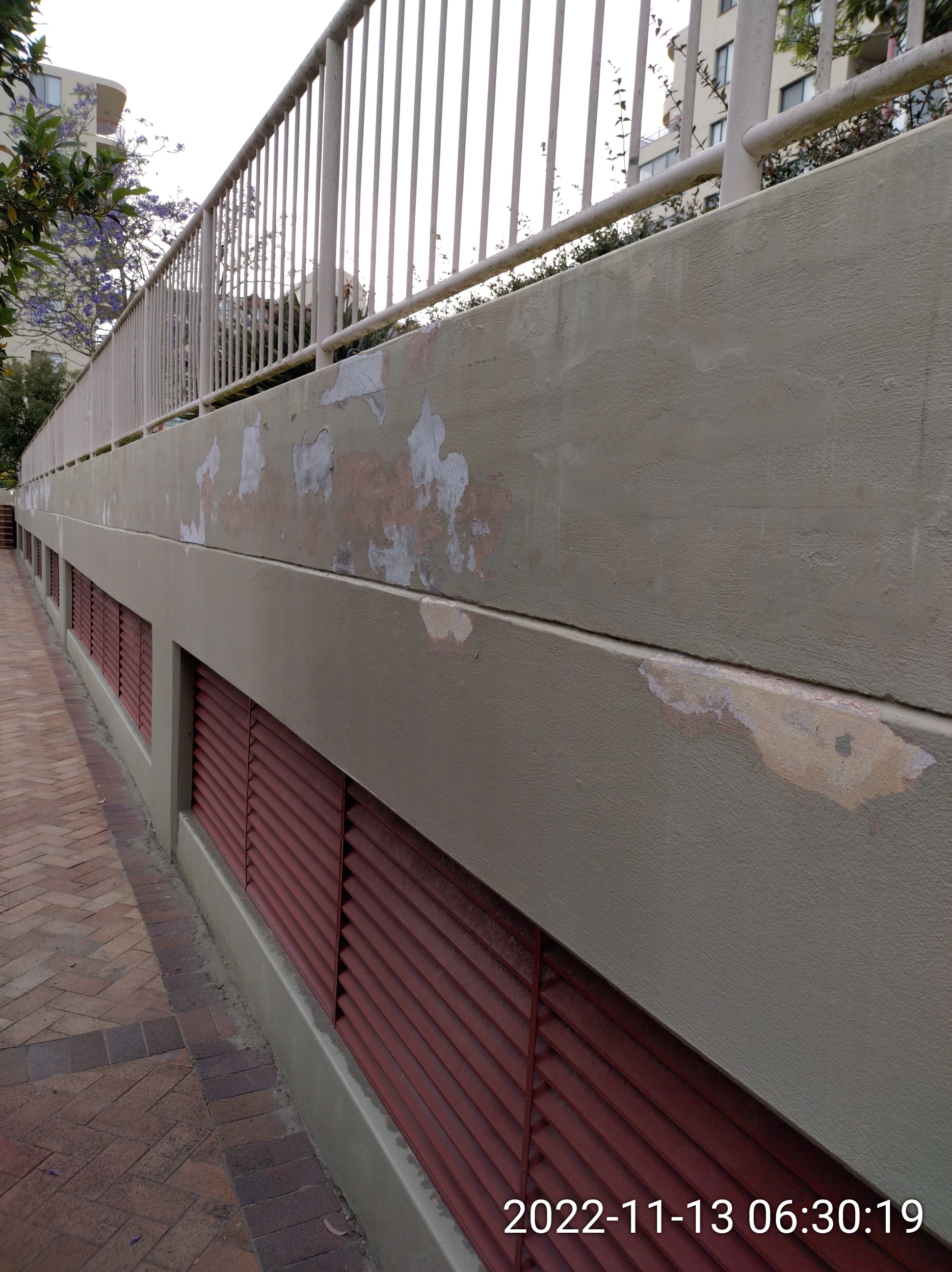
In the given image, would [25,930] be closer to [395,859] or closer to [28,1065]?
[28,1065]

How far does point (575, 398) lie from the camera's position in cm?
153

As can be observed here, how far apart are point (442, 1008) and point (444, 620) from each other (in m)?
1.02

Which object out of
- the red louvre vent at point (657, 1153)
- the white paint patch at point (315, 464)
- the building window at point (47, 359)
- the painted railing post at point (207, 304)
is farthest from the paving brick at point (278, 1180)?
the building window at point (47, 359)

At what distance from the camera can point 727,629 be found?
47.8 inches

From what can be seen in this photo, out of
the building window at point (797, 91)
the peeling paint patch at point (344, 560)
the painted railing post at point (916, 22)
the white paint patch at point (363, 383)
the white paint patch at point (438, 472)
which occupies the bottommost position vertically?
the peeling paint patch at point (344, 560)

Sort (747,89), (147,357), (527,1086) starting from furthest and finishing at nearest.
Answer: (147,357), (527,1086), (747,89)

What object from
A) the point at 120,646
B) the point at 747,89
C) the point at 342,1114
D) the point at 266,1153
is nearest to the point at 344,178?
the point at 747,89

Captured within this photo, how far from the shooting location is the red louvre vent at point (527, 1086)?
1.35 meters

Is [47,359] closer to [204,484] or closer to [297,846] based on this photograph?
[204,484]

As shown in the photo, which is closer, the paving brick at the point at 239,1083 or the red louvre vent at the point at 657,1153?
the red louvre vent at the point at 657,1153

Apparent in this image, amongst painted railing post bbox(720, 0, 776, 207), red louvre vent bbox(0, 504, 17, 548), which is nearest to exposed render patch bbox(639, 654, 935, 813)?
painted railing post bbox(720, 0, 776, 207)

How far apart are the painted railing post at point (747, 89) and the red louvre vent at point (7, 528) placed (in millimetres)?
30476

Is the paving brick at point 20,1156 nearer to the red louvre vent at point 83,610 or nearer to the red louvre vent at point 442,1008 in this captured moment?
the red louvre vent at point 442,1008

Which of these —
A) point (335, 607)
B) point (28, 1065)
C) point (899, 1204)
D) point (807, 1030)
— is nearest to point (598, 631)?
point (807, 1030)
